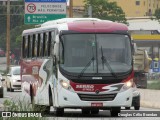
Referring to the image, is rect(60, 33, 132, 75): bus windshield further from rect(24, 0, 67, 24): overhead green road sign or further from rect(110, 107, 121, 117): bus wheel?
rect(24, 0, 67, 24): overhead green road sign

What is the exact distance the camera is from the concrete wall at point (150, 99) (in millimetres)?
33656

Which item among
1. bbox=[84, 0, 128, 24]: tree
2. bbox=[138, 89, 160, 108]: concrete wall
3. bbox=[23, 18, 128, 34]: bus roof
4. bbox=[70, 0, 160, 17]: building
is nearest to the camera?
bbox=[23, 18, 128, 34]: bus roof

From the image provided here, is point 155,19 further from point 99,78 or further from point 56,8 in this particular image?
point 99,78

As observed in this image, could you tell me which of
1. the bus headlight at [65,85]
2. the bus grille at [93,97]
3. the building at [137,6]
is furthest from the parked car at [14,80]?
the building at [137,6]

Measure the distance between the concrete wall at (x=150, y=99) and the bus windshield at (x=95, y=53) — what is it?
8.06m

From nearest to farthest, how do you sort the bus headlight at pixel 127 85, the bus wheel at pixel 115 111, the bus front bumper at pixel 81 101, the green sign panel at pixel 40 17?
the bus front bumper at pixel 81 101, the bus headlight at pixel 127 85, the bus wheel at pixel 115 111, the green sign panel at pixel 40 17

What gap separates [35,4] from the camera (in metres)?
49.4

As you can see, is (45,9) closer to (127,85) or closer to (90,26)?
(90,26)

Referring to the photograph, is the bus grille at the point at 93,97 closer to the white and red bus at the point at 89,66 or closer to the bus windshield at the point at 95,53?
the white and red bus at the point at 89,66

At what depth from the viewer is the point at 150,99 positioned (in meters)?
35.5

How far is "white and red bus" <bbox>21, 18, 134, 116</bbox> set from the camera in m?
24.4

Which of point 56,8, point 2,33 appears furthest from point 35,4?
point 2,33

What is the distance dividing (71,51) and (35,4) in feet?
81.4

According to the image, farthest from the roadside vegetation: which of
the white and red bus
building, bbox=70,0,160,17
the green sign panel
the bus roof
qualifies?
building, bbox=70,0,160,17
